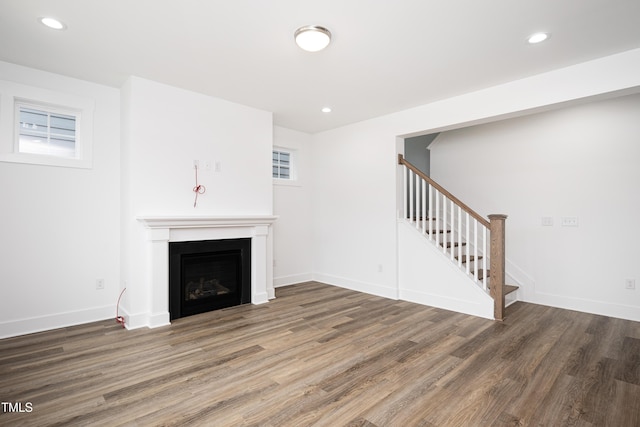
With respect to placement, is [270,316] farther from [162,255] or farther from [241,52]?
[241,52]

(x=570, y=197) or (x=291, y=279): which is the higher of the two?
(x=570, y=197)

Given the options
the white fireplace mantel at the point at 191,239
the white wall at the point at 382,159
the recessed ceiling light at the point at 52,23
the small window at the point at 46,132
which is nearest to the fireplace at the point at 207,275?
the white fireplace mantel at the point at 191,239

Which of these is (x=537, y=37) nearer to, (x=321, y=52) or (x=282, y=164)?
(x=321, y=52)

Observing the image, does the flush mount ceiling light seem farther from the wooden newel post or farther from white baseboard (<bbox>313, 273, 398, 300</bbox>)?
white baseboard (<bbox>313, 273, 398, 300</bbox>)

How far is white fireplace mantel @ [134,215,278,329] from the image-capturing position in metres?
3.41

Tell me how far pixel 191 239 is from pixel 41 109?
6.54 ft

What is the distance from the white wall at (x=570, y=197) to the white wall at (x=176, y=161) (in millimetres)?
3443

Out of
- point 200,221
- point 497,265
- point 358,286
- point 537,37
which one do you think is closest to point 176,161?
point 200,221

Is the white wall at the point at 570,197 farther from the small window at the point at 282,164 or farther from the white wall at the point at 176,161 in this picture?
the white wall at the point at 176,161

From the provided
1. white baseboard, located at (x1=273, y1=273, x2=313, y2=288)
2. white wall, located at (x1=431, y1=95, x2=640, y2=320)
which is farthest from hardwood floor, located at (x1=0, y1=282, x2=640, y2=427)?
white baseboard, located at (x1=273, y1=273, x2=313, y2=288)

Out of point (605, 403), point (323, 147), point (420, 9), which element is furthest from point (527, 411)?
point (323, 147)

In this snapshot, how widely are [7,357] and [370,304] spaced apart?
3606mm

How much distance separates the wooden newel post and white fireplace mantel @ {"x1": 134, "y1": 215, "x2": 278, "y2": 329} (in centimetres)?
276

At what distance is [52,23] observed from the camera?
8.01 ft
